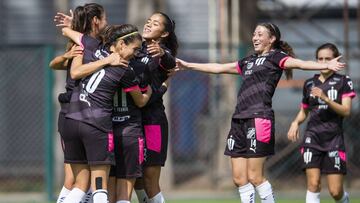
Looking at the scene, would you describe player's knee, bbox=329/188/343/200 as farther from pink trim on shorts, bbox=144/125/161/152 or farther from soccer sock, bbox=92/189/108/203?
soccer sock, bbox=92/189/108/203

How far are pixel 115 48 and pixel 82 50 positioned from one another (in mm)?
328

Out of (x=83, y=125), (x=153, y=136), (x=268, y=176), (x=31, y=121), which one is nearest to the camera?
(x=83, y=125)

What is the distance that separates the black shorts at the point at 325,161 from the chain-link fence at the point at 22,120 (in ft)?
21.9

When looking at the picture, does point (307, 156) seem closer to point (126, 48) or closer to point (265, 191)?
point (265, 191)

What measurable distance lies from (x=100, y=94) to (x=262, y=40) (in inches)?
81.2

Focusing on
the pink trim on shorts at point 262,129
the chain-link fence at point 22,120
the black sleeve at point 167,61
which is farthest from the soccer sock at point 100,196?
the chain-link fence at point 22,120

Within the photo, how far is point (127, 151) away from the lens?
27.7 ft

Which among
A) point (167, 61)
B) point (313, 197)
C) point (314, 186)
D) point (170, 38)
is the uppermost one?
point (170, 38)

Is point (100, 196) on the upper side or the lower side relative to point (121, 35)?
lower

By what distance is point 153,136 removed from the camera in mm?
8945

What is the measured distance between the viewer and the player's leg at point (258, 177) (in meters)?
9.38

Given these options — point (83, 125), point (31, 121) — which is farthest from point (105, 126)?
point (31, 121)

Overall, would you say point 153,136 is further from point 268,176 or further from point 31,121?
point 31,121

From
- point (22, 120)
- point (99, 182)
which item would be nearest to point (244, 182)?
point (99, 182)
